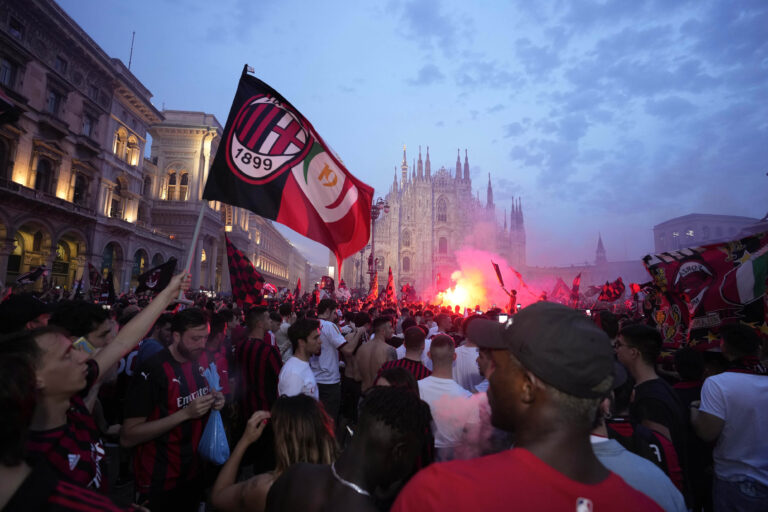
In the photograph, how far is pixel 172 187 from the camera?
3756cm

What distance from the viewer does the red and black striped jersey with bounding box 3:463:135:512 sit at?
1287mm

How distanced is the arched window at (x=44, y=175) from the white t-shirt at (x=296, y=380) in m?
23.9

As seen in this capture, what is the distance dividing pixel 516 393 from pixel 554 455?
21 centimetres

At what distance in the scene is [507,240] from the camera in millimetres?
57688

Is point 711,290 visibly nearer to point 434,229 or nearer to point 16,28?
point 16,28

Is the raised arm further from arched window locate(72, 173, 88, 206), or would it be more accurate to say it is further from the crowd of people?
arched window locate(72, 173, 88, 206)

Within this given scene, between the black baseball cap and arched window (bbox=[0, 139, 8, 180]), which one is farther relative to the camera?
arched window (bbox=[0, 139, 8, 180])

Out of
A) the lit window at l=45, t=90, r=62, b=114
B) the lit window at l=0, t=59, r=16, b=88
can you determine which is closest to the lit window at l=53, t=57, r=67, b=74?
the lit window at l=45, t=90, r=62, b=114

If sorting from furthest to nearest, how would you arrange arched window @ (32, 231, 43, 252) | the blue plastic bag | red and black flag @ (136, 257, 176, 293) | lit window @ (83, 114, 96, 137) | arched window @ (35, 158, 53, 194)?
1. lit window @ (83, 114, 96, 137)
2. arched window @ (32, 231, 43, 252)
3. arched window @ (35, 158, 53, 194)
4. red and black flag @ (136, 257, 176, 293)
5. the blue plastic bag

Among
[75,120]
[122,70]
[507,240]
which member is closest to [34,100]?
[75,120]

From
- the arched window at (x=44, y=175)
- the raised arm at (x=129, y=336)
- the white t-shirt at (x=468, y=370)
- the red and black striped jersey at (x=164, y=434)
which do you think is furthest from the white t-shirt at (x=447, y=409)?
the arched window at (x=44, y=175)

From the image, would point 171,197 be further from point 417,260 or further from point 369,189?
point 369,189

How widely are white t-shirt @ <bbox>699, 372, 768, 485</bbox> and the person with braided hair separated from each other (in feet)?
9.00

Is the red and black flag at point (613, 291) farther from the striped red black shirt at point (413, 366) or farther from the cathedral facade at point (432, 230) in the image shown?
the cathedral facade at point (432, 230)
